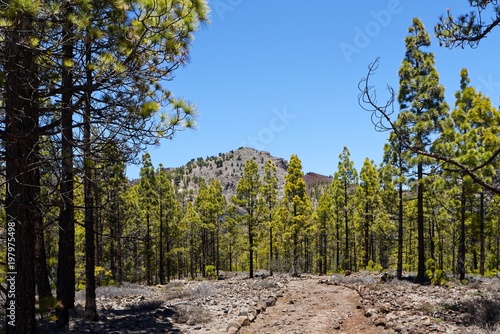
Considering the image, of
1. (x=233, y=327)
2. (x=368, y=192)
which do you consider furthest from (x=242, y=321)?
(x=368, y=192)

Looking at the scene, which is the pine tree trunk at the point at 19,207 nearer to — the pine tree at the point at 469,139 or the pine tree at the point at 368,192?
the pine tree at the point at 469,139

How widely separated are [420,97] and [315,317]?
554 inches

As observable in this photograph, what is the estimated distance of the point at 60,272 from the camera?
9.56 metres

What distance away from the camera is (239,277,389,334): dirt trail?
33.1ft

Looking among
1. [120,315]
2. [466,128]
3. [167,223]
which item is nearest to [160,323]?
[120,315]

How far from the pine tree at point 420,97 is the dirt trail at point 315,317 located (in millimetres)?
7829

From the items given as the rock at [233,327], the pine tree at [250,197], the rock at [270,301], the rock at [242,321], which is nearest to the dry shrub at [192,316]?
the rock at [242,321]

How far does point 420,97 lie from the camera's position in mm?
20266

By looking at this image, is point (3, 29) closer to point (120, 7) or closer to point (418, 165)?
point (120, 7)

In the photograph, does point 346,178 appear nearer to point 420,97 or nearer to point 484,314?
point 420,97

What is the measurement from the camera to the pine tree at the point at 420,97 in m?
20.0

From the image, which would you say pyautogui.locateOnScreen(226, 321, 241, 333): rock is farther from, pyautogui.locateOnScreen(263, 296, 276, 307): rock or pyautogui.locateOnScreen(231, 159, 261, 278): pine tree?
pyautogui.locateOnScreen(231, 159, 261, 278): pine tree

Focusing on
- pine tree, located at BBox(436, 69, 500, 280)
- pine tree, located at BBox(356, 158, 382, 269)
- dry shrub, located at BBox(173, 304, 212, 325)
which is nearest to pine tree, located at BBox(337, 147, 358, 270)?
pine tree, located at BBox(356, 158, 382, 269)

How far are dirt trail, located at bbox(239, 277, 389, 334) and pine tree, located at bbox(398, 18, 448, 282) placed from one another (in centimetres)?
783
